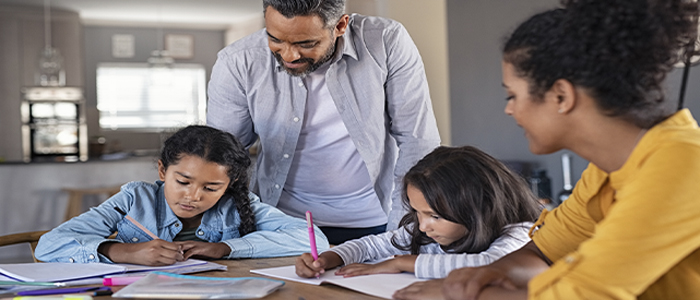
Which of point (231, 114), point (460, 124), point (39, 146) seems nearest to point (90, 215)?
point (231, 114)

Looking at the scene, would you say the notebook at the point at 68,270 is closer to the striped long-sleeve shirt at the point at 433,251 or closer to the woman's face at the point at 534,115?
the striped long-sleeve shirt at the point at 433,251

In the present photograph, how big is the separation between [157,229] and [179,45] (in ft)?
20.9

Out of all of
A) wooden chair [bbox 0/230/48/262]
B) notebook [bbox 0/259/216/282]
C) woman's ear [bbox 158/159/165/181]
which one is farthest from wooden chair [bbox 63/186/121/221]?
notebook [bbox 0/259/216/282]

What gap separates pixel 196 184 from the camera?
57.1 inches

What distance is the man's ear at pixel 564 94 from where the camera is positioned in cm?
76

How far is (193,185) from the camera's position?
145 centimetres

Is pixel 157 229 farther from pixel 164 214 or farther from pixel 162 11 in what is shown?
pixel 162 11

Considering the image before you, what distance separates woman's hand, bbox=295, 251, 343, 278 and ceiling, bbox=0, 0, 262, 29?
6300 mm

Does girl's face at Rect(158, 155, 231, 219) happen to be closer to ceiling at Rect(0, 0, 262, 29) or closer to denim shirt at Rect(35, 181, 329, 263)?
denim shirt at Rect(35, 181, 329, 263)

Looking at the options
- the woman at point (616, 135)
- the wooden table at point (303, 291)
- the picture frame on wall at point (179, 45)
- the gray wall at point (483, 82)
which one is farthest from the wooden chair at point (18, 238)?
the picture frame on wall at point (179, 45)

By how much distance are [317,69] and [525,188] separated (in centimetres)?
64

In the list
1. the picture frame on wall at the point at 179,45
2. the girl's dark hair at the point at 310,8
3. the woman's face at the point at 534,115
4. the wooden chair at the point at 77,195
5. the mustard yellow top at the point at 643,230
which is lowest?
A: the wooden chair at the point at 77,195

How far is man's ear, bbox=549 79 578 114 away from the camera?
763 mm

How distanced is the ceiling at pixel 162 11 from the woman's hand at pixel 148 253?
20.1 ft
